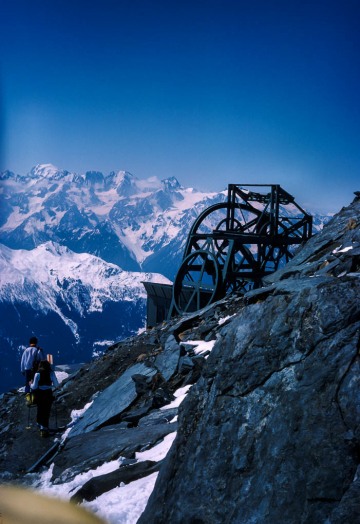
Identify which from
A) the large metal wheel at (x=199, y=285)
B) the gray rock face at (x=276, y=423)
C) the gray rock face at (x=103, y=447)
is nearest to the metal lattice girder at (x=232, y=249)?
the large metal wheel at (x=199, y=285)

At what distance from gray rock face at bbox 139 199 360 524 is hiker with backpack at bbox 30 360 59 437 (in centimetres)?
634

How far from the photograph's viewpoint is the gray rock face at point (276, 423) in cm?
416

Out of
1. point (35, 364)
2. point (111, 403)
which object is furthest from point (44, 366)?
point (111, 403)

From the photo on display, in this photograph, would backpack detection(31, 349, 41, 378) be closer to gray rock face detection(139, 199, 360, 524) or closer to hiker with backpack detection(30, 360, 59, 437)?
hiker with backpack detection(30, 360, 59, 437)

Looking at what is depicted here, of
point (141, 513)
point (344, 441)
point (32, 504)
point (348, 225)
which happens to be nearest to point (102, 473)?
point (32, 504)

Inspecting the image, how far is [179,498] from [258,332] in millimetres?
2029

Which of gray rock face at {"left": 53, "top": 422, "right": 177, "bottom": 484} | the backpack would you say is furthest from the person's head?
gray rock face at {"left": 53, "top": 422, "right": 177, "bottom": 484}

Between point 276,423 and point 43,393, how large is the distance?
7997 mm

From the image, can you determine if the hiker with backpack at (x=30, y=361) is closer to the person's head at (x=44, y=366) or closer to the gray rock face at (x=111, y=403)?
the person's head at (x=44, y=366)

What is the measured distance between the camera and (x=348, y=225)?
15.9 meters

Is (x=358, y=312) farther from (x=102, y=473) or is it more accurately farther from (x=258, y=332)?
(x=102, y=473)

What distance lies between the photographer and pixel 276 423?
467 cm

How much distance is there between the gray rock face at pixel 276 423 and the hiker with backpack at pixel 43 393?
634 cm

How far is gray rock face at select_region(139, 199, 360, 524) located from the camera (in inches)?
164
